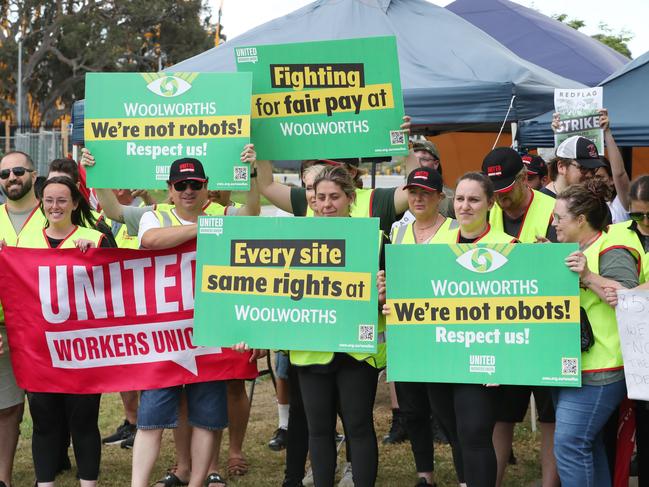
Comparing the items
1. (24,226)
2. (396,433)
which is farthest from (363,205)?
(396,433)

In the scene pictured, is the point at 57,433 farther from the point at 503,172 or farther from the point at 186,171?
the point at 503,172

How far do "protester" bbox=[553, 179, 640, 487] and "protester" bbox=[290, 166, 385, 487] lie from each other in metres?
1.01

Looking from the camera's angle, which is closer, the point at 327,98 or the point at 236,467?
the point at 327,98

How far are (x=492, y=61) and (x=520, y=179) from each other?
3.44 metres

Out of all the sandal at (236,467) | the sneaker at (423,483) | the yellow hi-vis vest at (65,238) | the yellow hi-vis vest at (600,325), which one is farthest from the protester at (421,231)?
the yellow hi-vis vest at (65,238)

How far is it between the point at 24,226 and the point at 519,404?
3204 millimetres

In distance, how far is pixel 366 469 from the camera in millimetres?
5184

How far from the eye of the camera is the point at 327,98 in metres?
6.01

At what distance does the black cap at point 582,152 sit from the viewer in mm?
6469

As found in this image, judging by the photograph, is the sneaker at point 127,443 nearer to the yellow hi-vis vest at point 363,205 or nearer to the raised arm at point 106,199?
the raised arm at point 106,199

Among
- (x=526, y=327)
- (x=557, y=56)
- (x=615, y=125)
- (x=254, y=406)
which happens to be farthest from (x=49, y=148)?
(x=526, y=327)

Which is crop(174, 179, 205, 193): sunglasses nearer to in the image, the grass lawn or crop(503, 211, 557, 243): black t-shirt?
crop(503, 211, 557, 243): black t-shirt

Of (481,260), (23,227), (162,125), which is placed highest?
(162,125)

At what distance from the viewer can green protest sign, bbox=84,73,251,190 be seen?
5.72 metres
